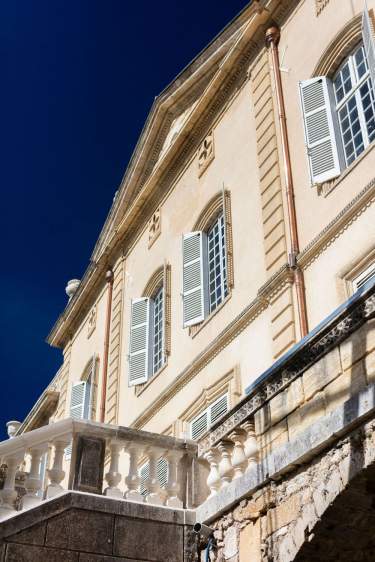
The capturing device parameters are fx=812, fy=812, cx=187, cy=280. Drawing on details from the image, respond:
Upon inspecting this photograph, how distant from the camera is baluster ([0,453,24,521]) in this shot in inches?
292

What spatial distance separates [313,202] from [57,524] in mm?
6724

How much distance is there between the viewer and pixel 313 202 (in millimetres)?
12289

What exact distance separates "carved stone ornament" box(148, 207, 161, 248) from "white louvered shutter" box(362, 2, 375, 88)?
7599 millimetres

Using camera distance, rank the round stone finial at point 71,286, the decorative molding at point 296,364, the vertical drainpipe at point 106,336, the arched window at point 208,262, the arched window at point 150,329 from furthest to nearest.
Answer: the round stone finial at point 71,286, the vertical drainpipe at point 106,336, the arched window at point 150,329, the arched window at point 208,262, the decorative molding at point 296,364

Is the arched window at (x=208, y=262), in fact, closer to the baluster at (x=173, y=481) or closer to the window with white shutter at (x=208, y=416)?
the window with white shutter at (x=208, y=416)

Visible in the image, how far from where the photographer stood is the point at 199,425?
1403cm

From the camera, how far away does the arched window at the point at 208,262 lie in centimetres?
1482

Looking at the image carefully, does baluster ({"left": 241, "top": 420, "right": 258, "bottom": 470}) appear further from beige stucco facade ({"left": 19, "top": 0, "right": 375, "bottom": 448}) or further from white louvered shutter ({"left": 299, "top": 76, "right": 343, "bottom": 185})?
white louvered shutter ({"left": 299, "top": 76, "right": 343, "bottom": 185})

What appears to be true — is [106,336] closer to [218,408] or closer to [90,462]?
[218,408]

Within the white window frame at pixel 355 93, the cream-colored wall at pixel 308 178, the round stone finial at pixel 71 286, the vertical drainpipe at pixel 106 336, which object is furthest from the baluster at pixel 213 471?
the round stone finial at pixel 71 286

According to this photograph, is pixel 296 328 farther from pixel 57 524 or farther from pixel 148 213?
pixel 148 213

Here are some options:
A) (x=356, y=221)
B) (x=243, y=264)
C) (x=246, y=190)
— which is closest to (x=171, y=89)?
(x=246, y=190)

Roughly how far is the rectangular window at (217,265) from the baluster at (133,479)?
250 inches

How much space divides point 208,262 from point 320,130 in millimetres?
3987
